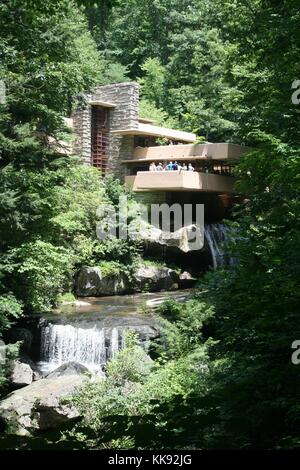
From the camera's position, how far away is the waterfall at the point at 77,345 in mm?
13719

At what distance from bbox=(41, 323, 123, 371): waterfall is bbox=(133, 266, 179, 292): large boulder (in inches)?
264

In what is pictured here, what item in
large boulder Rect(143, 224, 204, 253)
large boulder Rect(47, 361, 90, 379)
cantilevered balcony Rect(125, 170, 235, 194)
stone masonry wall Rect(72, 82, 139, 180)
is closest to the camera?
large boulder Rect(47, 361, 90, 379)

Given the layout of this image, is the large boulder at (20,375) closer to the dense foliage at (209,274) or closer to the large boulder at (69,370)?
the large boulder at (69,370)

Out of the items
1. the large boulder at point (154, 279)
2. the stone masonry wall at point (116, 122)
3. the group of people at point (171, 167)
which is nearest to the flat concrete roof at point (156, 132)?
the stone masonry wall at point (116, 122)

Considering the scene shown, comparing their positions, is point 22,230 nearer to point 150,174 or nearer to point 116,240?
point 116,240

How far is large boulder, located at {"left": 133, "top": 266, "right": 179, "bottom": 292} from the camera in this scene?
68.7ft

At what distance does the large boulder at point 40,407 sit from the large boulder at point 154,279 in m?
9.28

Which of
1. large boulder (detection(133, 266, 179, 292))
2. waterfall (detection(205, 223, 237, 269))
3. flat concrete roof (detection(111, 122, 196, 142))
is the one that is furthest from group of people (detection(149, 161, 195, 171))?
large boulder (detection(133, 266, 179, 292))

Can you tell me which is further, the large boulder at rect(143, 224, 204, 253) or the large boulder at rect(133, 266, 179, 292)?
the large boulder at rect(143, 224, 204, 253)

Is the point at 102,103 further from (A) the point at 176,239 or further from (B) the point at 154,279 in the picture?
(B) the point at 154,279

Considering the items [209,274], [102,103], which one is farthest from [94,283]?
[209,274]

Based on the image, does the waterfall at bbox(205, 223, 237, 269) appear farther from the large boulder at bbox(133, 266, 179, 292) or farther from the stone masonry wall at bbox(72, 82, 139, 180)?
the stone masonry wall at bbox(72, 82, 139, 180)

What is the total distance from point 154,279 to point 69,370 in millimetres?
9083

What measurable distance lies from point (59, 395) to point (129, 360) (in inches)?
62.0
